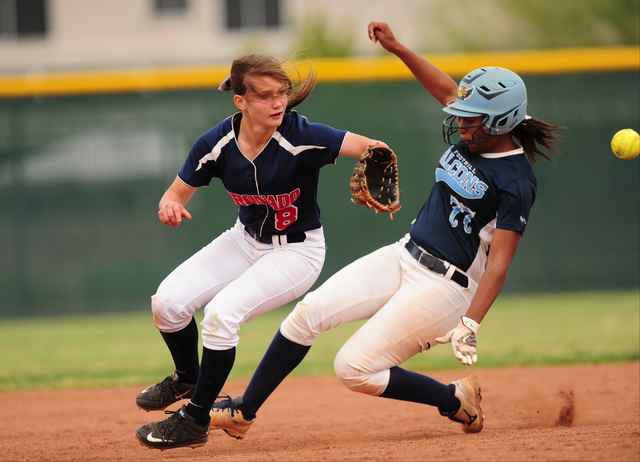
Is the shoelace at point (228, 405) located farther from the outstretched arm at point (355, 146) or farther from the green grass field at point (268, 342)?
the green grass field at point (268, 342)

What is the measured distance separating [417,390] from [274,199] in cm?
116

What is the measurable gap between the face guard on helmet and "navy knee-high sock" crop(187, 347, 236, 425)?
1.47 m

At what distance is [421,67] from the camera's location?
3434 millimetres

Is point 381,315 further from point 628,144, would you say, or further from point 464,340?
point 628,144

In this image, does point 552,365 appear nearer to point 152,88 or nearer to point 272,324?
point 272,324

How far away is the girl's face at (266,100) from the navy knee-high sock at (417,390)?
4.32 ft

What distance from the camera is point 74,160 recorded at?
27.8 ft

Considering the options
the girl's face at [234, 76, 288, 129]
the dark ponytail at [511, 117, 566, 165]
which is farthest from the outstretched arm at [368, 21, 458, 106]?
the girl's face at [234, 76, 288, 129]

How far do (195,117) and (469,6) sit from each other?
9160 millimetres

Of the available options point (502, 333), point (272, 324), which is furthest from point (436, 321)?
point (272, 324)

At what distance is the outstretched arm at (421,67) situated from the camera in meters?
3.42

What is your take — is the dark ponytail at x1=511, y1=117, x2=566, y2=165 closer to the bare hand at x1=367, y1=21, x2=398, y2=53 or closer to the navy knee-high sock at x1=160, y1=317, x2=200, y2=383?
the bare hand at x1=367, y1=21, x2=398, y2=53

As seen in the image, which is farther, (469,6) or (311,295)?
(469,6)

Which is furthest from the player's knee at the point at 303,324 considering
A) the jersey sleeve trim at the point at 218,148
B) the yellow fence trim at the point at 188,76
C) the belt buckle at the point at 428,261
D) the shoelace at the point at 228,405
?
the yellow fence trim at the point at 188,76
